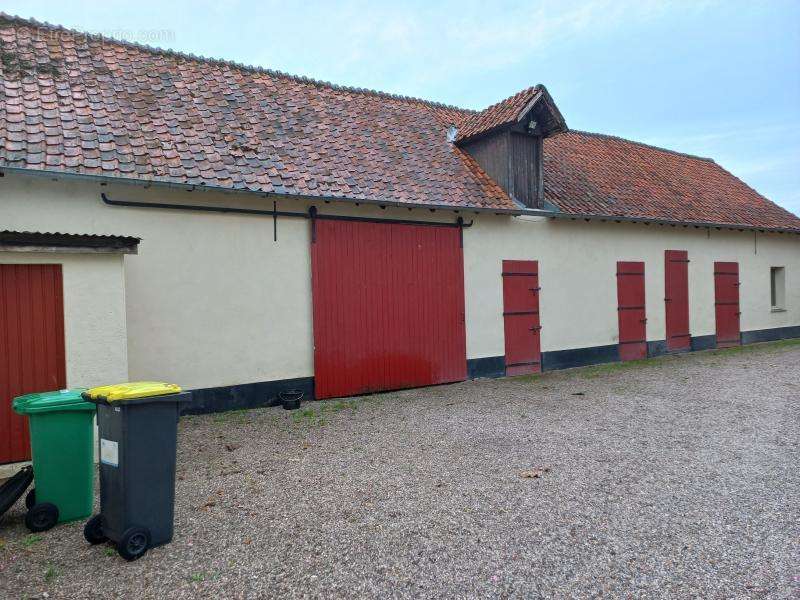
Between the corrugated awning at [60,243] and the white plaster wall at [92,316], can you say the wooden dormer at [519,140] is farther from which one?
the white plaster wall at [92,316]

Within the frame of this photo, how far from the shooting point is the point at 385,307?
29.4ft

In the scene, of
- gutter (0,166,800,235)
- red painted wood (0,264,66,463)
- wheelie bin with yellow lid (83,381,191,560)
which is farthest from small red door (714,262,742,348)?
red painted wood (0,264,66,463)

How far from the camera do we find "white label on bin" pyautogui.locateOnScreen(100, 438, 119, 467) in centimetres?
353

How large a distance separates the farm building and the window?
13.0ft

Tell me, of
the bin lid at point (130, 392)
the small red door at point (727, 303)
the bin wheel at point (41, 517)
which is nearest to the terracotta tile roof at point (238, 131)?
the small red door at point (727, 303)

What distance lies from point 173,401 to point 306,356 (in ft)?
15.2

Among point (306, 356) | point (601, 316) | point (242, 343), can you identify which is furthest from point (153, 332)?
point (601, 316)

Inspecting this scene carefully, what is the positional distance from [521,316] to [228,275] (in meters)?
5.60

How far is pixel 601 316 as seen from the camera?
1174cm

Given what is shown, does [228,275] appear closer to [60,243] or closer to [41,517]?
[60,243]

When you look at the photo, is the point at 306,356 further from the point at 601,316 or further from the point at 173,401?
the point at 601,316

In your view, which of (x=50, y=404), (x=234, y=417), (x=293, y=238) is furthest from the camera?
(x=293, y=238)

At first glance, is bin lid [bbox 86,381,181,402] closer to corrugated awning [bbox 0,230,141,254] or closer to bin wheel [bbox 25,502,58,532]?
bin wheel [bbox 25,502,58,532]

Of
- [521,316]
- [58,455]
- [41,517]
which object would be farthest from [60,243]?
[521,316]
